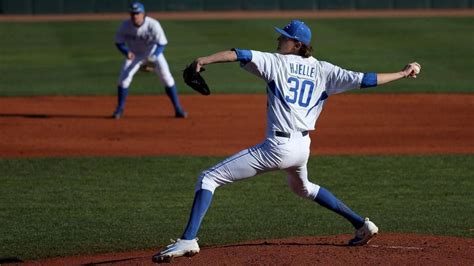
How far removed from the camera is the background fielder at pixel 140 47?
15320 millimetres

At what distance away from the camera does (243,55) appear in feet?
24.4

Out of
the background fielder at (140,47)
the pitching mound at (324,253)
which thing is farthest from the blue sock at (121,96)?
the pitching mound at (324,253)

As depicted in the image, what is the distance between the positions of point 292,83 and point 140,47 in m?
8.18

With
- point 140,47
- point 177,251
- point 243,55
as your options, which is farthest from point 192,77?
point 140,47

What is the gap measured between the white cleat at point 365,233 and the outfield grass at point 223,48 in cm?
1016

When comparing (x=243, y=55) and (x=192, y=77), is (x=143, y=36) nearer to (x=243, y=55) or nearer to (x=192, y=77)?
(x=243, y=55)

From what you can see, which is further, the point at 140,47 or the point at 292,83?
the point at 140,47

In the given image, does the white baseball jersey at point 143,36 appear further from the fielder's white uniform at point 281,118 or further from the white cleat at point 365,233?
the fielder's white uniform at point 281,118

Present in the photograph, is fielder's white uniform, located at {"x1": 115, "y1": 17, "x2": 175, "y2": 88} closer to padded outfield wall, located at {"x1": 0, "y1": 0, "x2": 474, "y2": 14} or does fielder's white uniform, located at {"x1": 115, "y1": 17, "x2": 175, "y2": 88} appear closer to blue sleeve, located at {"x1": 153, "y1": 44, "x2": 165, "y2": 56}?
blue sleeve, located at {"x1": 153, "y1": 44, "x2": 165, "y2": 56}

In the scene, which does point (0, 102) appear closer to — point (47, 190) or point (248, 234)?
point (47, 190)

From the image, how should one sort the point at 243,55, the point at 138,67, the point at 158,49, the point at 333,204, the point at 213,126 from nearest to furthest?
the point at 243,55 → the point at 333,204 → the point at 213,126 → the point at 158,49 → the point at 138,67

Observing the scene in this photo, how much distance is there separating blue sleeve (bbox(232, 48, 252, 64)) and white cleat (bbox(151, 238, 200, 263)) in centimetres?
136

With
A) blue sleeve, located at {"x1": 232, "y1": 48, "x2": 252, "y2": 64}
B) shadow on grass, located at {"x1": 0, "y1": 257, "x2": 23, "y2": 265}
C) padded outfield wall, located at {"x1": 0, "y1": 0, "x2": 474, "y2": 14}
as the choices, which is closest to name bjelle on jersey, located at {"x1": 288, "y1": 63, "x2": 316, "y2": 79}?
blue sleeve, located at {"x1": 232, "y1": 48, "x2": 252, "y2": 64}

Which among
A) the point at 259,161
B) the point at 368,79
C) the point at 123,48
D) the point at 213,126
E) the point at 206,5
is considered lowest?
the point at 206,5
